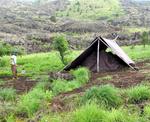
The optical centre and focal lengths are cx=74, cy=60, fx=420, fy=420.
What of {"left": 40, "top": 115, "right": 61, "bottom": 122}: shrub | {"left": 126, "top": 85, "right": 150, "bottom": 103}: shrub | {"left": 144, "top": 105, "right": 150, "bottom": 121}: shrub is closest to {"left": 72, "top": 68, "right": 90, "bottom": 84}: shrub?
{"left": 126, "top": 85, "right": 150, "bottom": 103}: shrub

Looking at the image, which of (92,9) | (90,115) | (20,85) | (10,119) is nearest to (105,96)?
(90,115)

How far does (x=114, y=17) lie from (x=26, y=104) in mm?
84924

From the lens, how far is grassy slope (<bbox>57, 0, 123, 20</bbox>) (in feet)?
327

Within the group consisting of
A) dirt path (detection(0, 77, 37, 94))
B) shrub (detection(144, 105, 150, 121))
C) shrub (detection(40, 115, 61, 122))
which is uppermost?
shrub (detection(144, 105, 150, 121))

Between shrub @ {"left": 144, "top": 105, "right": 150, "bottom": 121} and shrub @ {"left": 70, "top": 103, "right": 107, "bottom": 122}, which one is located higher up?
shrub @ {"left": 70, "top": 103, "right": 107, "bottom": 122}

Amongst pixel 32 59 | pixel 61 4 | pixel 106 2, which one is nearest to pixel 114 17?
pixel 106 2

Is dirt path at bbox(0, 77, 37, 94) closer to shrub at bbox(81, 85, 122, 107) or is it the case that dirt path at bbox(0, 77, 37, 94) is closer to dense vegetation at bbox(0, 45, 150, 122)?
dense vegetation at bbox(0, 45, 150, 122)

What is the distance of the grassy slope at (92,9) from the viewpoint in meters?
99.8

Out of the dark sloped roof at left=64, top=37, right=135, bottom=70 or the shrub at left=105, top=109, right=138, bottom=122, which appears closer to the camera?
the shrub at left=105, top=109, right=138, bottom=122

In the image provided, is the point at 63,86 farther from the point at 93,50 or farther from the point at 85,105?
the point at 93,50

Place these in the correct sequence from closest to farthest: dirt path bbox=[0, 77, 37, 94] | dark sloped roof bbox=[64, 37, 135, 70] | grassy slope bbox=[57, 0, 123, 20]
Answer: dirt path bbox=[0, 77, 37, 94] → dark sloped roof bbox=[64, 37, 135, 70] → grassy slope bbox=[57, 0, 123, 20]

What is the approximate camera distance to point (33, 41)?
54344 mm

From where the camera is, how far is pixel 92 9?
4245 inches

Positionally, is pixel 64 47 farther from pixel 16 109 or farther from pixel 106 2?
pixel 106 2
